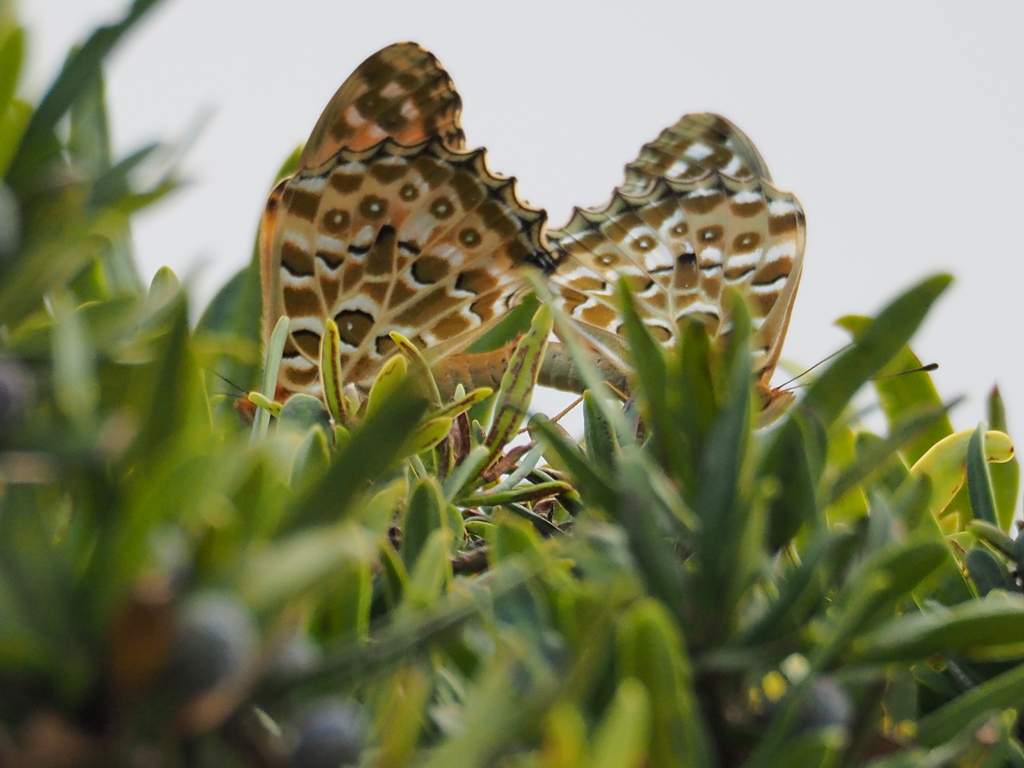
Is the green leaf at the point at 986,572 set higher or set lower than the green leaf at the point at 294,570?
lower

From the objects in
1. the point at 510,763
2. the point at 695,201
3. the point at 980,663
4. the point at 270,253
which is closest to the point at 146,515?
the point at 510,763

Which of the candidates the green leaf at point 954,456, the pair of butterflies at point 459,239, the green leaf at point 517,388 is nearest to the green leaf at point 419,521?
the green leaf at point 517,388

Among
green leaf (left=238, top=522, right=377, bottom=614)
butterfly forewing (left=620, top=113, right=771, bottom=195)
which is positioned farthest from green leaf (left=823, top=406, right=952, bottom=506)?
butterfly forewing (left=620, top=113, right=771, bottom=195)

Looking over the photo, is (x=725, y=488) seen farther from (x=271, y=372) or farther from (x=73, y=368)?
(x=271, y=372)

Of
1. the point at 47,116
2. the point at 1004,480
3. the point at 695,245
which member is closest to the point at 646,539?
the point at 47,116

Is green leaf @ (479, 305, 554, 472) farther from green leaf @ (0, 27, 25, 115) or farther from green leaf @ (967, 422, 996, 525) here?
green leaf @ (0, 27, 25, 115)

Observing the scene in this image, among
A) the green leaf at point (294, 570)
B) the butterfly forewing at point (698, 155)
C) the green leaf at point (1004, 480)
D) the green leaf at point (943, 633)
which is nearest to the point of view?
the green leaf at point (294, 570)

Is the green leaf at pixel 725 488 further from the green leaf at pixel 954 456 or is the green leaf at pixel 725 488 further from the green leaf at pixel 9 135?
the green leaf at pixel 954 456
